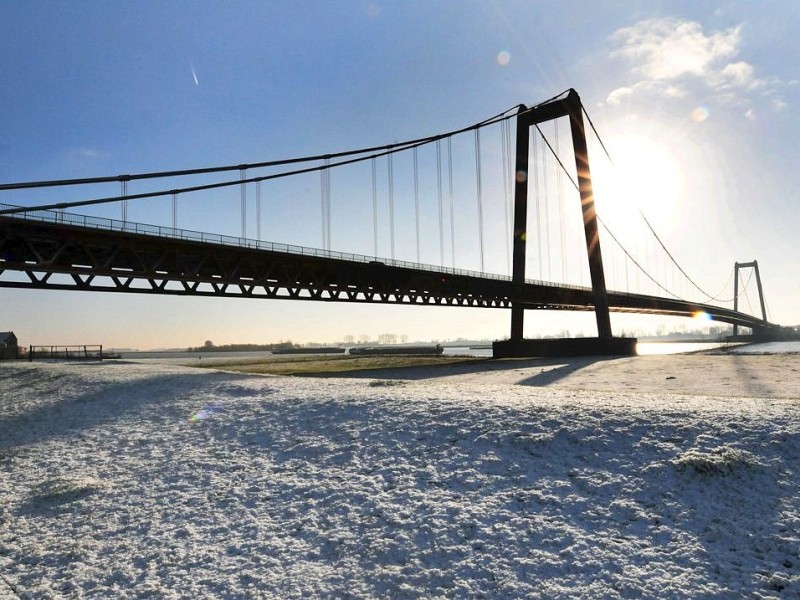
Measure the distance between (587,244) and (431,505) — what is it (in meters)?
51.3

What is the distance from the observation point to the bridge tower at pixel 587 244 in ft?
170

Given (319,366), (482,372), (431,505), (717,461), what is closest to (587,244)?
(482,372)

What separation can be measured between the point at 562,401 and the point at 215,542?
7.66m

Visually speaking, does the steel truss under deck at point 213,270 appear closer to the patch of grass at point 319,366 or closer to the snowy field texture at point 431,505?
the patch of grass at point 319,366

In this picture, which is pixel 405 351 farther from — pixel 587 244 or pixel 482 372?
pixel 482 372

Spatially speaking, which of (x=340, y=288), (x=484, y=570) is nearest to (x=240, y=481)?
(x=484, y=570)

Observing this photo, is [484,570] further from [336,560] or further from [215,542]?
[215,542]

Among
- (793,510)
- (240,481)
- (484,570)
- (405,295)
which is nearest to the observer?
(484,570)

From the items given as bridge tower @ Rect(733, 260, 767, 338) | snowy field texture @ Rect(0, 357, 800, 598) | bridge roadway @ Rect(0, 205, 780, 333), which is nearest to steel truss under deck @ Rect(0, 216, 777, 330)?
bridge roadway @ Rect(0, 205, 780, 333)

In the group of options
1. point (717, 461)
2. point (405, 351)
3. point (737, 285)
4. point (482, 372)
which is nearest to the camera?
point (717, 461)

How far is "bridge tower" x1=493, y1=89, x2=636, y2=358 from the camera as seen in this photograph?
170 feet

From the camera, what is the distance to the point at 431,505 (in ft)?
24.0

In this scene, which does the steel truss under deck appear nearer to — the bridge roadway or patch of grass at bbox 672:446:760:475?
the bridge roadway

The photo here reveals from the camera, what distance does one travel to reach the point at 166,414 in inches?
571
